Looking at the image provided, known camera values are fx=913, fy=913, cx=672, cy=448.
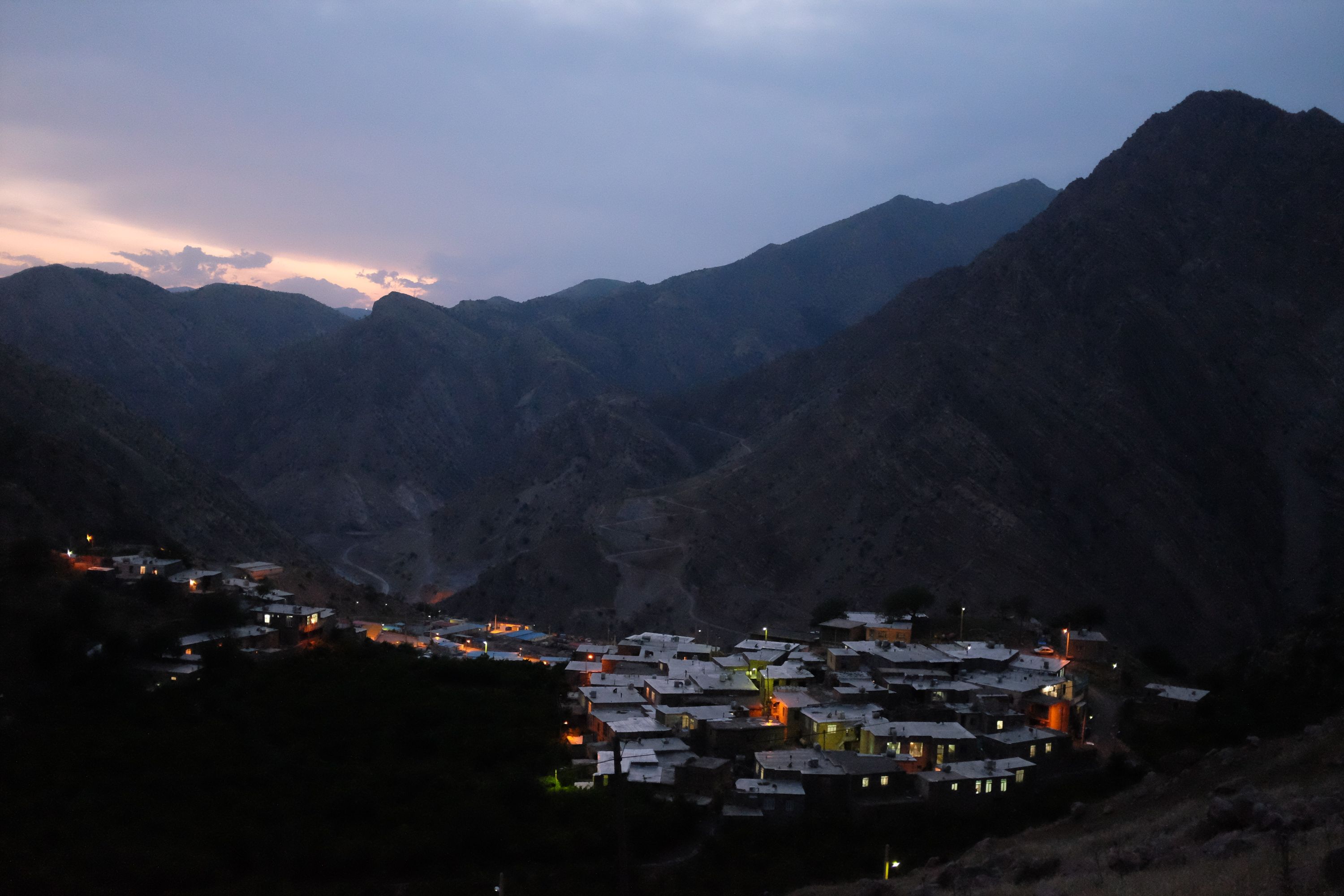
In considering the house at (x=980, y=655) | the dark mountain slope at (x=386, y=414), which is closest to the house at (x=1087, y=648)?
the house at (x=980, y=655)

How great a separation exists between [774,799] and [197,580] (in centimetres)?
2075

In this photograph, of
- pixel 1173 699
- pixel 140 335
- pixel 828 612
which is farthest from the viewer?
pixel 140 335

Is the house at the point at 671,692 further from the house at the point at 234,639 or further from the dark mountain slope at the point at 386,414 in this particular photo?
the dark mountain slope at the point at 386,414

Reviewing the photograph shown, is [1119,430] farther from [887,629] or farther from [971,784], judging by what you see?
[971,784]

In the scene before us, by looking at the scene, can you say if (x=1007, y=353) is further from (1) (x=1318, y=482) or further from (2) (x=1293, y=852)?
(2) (x=1293, y=852)

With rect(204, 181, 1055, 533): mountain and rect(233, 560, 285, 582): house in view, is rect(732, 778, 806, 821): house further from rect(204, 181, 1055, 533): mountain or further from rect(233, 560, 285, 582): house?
rect(204, 181, 1055, 533): mountain

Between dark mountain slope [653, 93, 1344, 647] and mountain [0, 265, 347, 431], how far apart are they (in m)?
72.1

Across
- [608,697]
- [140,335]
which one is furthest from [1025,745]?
[140,335]

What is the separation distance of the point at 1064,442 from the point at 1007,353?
24.4 feet

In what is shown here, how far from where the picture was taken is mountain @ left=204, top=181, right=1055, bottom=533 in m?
89.8

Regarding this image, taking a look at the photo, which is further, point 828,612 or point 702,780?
point 828,612

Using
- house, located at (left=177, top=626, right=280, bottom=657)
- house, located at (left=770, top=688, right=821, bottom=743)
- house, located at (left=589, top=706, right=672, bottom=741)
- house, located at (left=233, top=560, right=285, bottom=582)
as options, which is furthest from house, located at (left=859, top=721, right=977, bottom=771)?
house, located at (left=233, top=560, right=285, bottom=582)

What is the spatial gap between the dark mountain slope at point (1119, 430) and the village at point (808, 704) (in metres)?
13.8

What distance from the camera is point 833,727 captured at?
2198 cm
